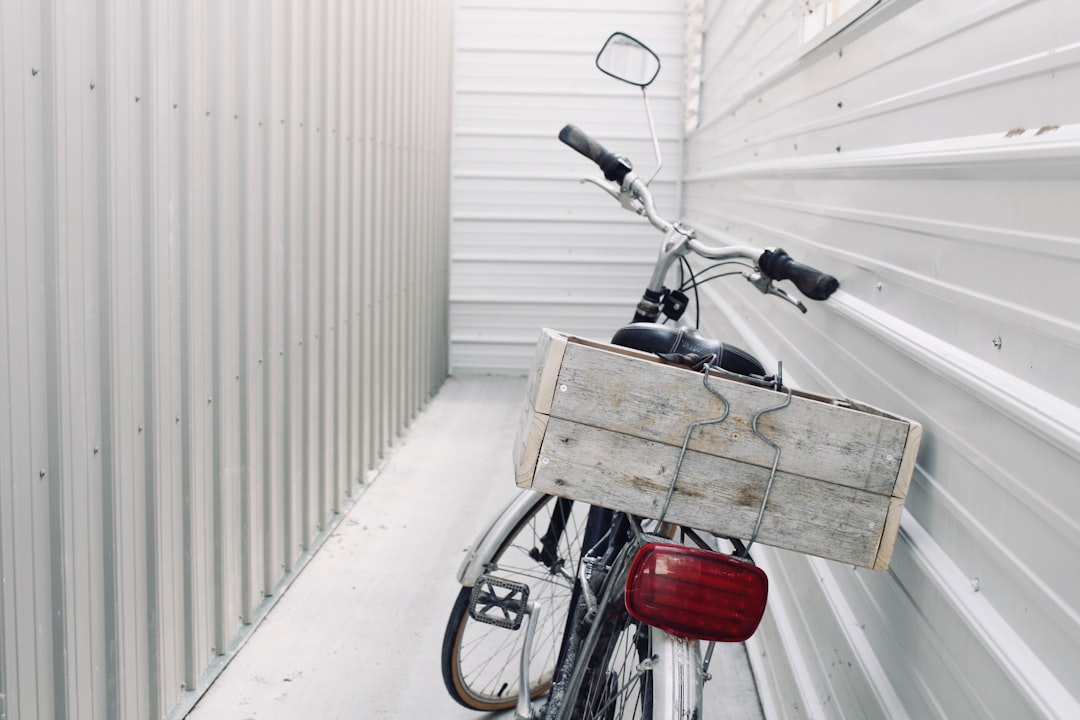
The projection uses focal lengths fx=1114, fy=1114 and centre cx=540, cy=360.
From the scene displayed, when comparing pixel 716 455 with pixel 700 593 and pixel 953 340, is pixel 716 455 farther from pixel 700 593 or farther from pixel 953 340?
pixel 953 340

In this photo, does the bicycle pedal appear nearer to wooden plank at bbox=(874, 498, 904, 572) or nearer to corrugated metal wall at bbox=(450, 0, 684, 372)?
wooden plank at bbox=(874, 498, 904, 572)

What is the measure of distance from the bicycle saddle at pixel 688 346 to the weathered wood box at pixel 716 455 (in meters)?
0.35

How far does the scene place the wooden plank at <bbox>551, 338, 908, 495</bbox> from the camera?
1816 mm

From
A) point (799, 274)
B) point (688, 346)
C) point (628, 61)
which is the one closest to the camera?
point (688, 346)

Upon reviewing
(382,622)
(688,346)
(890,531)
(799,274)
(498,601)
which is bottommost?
(382,622)

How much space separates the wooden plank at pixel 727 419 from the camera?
1816mm

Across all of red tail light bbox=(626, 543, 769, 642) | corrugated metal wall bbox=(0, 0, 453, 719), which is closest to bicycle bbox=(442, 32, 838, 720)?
red tail light bbox=(626, 543, 769, 642)

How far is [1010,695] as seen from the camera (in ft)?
4.65

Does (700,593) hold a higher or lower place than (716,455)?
lower

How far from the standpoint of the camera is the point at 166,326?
2.73 m

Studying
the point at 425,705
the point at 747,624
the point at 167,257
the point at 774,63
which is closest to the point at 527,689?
the point at 425,705

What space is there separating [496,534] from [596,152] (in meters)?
1.06

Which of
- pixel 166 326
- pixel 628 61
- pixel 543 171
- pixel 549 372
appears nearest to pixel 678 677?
pixel 549 372

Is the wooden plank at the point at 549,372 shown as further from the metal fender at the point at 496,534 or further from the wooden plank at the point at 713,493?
the metal fender at the point at 496,534
